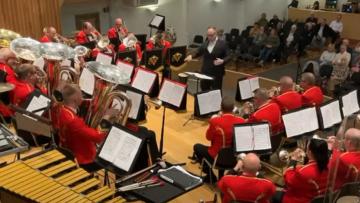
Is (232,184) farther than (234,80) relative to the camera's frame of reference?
No

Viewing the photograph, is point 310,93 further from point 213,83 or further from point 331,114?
point 213,83

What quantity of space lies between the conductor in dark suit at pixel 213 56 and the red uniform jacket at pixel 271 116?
2856mm

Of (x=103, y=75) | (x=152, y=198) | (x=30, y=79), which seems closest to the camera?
(x=152, y=198)

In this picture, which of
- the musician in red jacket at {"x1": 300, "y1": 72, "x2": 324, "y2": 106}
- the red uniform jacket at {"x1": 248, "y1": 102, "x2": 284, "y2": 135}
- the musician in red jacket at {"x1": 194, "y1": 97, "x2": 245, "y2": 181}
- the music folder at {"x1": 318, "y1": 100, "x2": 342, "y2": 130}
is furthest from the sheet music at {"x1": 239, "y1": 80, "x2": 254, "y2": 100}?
the musician in red jacket at {"x1": 194, "y1": 97, "x2": 245, "y2": 181}

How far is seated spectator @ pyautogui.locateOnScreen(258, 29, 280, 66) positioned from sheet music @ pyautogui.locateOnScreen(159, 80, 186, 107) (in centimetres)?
772

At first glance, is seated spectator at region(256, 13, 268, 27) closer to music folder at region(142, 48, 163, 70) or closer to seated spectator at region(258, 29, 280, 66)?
seated spectator at region(258, 29, 280, 66)

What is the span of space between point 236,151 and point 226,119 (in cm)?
47

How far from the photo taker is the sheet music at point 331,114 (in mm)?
5582

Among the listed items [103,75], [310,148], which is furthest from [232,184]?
[103,75]

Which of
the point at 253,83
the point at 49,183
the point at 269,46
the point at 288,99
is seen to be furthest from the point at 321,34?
the point at 49,183

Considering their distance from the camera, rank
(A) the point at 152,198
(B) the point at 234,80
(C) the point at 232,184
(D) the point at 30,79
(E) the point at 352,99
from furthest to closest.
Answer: (B) the point at 234,80 → (E) the point at 352,99 → (D) the point at 30,79 → (C) the point at 232,184 → (A) the point at 152,198

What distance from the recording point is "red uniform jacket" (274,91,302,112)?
6.00m

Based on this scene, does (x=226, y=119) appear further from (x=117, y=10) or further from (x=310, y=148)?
(x=117, y=10)

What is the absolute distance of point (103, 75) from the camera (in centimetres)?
455
